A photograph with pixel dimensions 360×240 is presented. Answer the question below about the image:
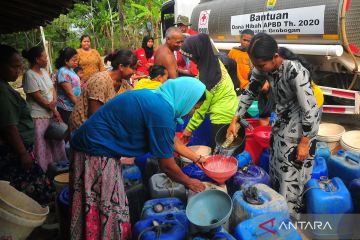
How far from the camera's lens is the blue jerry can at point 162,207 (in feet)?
7.78

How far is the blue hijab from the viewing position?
201 cm

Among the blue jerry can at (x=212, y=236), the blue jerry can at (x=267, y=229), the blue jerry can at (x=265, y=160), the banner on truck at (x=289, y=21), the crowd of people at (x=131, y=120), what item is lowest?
the blue jerry can at (x=265, y=160)

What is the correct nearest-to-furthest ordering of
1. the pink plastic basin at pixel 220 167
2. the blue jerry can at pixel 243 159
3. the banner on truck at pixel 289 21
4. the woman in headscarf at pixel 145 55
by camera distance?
the pink plastic basin at pixel 220 167 < the blue jerry can at pixel 243 159 < the banner on truck at pixel 289 21 < the woman in headscarf at pixel 145 55

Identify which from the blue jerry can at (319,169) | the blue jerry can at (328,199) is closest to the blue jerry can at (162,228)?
the blue jerry can at (328,199)

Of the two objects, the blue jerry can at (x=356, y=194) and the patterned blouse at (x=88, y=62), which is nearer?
the blue jerry can at (x=356, y=194)

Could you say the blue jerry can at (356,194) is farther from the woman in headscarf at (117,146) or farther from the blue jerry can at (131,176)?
the blue jerry can at (131,176)

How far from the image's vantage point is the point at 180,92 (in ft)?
6.61

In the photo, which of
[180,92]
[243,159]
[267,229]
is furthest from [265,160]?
[180,92]

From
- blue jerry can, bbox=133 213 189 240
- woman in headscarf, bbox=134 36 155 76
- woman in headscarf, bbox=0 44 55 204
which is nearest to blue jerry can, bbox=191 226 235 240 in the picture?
blue jerry can, bbox=133 213 189 240

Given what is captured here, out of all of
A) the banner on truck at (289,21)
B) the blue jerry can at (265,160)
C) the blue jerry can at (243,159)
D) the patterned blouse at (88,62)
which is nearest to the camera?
the blue jerry can at (243,159)

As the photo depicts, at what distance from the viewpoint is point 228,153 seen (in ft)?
10.1

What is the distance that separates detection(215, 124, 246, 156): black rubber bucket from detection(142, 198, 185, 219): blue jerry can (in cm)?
Result: 81

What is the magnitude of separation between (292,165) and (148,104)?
1.54m

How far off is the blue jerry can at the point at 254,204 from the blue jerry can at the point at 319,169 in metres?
0.86
